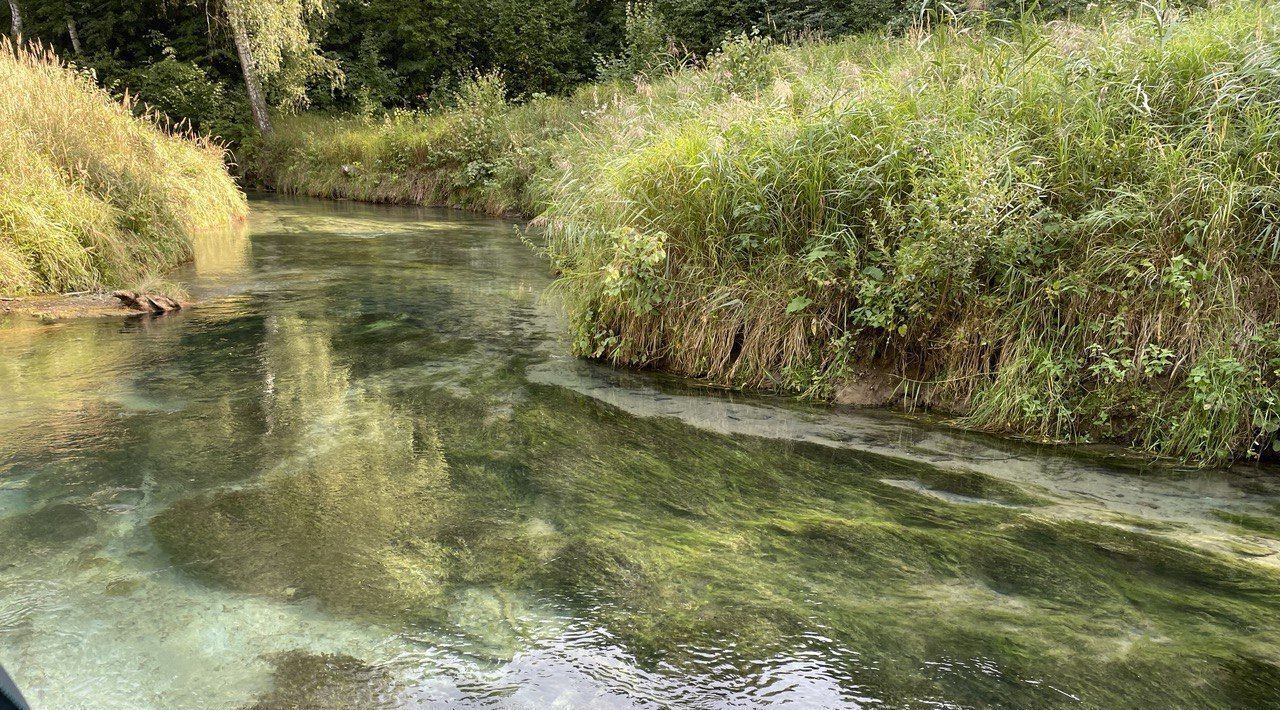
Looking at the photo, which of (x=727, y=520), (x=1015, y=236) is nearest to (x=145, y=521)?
(x=727, y=520)

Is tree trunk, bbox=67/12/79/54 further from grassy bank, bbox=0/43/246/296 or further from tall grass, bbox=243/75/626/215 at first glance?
grassy bank, bbox=0/43/246/296

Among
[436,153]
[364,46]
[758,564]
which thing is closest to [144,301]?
[758,564]

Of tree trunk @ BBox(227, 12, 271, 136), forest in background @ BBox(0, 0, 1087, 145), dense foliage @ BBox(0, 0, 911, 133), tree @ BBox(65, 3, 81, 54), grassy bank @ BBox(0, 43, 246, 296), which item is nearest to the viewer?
grassy bank @ BBox(0, 43, 246, 296)

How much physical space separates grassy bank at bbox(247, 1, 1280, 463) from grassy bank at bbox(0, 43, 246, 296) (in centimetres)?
434

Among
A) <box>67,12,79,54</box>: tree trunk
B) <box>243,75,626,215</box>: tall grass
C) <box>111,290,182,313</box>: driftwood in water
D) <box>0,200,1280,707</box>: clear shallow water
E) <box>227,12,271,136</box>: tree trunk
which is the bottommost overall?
<box>0,200,1280,707</box>: clear shallow water

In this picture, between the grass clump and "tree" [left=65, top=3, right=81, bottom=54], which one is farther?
"tree" [left=65, top=3, right=81, bottom=54]

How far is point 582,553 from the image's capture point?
311 cm

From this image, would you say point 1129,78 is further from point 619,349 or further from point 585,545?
point 585,545

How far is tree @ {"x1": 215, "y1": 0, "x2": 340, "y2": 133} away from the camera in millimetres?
17641

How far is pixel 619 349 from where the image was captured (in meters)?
5.58

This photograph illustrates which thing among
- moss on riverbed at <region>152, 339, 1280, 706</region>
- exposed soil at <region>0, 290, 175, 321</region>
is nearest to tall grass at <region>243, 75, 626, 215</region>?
exposed soil at <region>0, 290, 175, 321</region>

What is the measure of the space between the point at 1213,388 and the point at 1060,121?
163 cm

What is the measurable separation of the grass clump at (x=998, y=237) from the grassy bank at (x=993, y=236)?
14 mm

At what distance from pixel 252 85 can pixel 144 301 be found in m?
14.8
